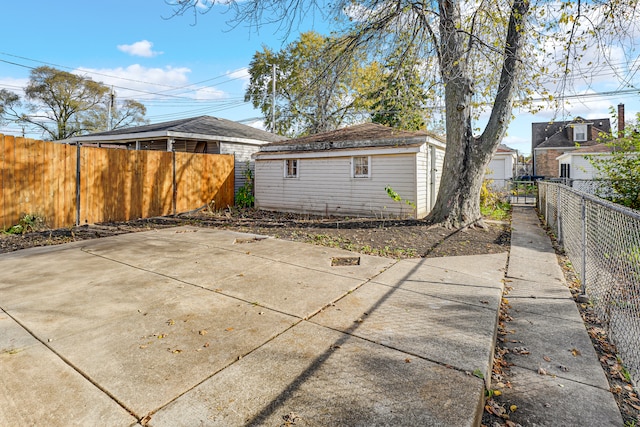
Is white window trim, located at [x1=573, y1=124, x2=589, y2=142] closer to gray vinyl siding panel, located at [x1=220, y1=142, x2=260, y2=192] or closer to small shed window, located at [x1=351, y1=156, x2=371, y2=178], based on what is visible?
small shed window, located at [x1=351, y1=156, x2=371, y2=178]

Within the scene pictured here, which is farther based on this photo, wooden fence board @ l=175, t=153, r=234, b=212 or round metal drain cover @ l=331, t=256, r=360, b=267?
wooden fence board @ l=175, t=153, r=234, b=212

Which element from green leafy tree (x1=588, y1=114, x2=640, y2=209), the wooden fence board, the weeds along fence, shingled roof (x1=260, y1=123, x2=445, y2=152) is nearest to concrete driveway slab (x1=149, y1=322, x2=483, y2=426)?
the weeds along fence

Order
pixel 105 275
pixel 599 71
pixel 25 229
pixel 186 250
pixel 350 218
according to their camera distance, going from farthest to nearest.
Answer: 1. pixel 350 218
2. pixel 25 229
3. pixel 186 250
4. pixel 599 71
5. pixel 105 275

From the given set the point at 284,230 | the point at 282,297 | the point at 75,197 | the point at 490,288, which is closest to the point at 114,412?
the point at 282,297

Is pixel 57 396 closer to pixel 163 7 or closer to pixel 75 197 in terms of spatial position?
pixel 163 7

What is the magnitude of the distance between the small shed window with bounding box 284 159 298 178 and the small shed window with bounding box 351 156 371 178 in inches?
95.6

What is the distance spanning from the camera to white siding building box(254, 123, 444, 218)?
33.3ft

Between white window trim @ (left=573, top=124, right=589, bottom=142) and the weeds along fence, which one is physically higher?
white window trim @ (left=573, top=124, right=589, bottom=142)

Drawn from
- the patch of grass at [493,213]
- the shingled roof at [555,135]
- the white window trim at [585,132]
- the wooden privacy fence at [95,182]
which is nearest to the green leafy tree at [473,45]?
the patch of grass at [493,213]

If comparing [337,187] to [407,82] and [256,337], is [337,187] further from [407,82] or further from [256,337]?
[256,337]

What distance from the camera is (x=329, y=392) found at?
2.12 metres

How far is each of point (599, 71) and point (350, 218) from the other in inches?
269

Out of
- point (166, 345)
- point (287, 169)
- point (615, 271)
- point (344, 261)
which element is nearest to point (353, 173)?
point (287, 169)

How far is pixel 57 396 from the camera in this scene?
2.05 metres
